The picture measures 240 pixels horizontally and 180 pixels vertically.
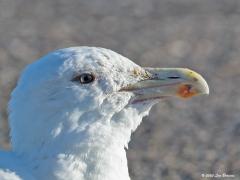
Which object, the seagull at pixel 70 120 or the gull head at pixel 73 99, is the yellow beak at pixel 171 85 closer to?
the gull head at pixel 73 99

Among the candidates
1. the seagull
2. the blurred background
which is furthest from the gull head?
the blurred background

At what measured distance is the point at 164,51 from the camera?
1059 cm

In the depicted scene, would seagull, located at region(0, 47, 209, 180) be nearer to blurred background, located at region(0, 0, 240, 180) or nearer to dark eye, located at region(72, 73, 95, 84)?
dark eye, located at region(72, 73, 95, 84)

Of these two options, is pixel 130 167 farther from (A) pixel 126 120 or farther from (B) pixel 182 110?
(A) pixel 126 120

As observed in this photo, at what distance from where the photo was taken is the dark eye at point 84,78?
529 cm

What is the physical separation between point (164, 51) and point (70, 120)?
5.44 metres

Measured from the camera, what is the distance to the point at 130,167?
27.6 ft

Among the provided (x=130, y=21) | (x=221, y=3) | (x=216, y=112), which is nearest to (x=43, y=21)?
(x=130, y=21)

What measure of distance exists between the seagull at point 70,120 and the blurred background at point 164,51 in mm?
2919

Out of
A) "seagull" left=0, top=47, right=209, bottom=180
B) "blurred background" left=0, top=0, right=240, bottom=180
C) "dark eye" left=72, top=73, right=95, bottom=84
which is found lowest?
"seagull" left=0, top=47, right=209, bottom=180

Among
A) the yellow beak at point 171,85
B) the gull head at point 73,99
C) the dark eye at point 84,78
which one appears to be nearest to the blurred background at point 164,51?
the yellow beak at point 171,85

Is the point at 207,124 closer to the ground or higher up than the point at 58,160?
higher up

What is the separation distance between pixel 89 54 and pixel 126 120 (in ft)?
1.27

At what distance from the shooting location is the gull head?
17.0 ft
